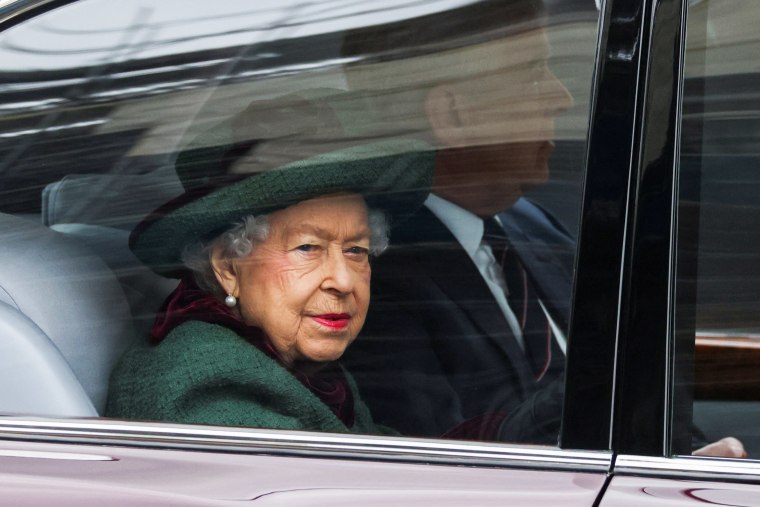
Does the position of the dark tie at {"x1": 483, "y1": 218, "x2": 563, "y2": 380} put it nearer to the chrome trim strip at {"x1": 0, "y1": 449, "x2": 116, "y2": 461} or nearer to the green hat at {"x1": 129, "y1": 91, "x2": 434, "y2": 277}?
the green hat at {"x1": 129, "y1": 91, "x2": 434, "y2": 277}

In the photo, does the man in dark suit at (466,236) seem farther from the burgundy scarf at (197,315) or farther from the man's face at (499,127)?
the burgundy scarf at (197,315)

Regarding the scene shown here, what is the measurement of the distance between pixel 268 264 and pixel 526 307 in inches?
16.7

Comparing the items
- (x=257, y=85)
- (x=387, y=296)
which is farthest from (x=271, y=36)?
(x=387, y=296)

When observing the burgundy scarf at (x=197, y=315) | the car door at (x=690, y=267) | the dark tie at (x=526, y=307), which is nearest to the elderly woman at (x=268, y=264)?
the burgundy scarf at (x=197, y=315)

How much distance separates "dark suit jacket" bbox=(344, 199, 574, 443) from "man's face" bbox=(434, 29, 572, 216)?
0.04 meters

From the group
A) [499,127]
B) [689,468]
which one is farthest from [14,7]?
[689,468]

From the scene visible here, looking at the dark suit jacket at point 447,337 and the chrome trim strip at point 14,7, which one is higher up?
the chrome trim strip at point 14,7

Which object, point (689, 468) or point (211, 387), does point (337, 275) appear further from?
point (689, 468)

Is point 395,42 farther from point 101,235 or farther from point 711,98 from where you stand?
point 101,235

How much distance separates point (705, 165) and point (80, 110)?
0.96 m

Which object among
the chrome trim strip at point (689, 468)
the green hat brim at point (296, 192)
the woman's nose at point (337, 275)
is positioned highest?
the green hat brim at point (296, 192)

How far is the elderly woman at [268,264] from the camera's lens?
1.58 m

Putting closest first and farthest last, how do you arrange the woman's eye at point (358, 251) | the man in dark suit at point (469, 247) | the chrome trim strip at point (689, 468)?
the chrome trim strip at point (689, 468) < the man in dark suit at point (469, 247) < the woman's eye at point (358, 251)

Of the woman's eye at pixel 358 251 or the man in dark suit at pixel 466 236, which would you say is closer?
the man in dark suit at pixel 466 236
